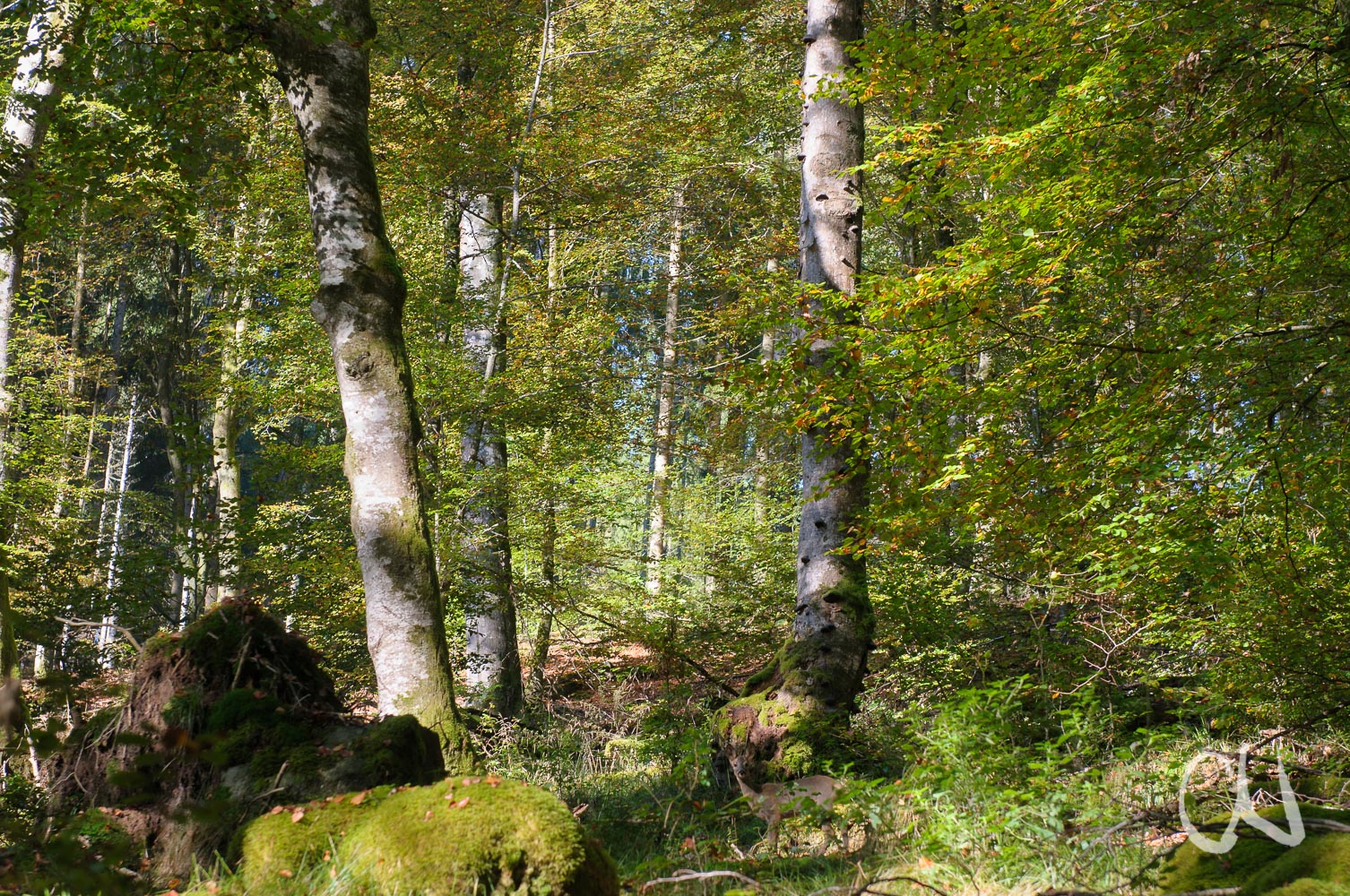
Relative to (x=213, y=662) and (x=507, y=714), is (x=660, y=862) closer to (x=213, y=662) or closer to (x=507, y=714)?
(x=213, y=662)

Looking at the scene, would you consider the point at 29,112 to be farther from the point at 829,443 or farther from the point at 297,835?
the point at 297,835

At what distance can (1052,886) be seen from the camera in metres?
2.97

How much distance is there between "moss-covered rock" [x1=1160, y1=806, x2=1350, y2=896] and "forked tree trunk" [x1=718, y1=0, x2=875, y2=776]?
303cm

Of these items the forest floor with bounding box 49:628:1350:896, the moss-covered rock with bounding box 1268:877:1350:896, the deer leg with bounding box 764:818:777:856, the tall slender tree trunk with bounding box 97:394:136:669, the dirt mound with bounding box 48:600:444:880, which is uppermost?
the tall slender tree trunk with bounding box 97:394:136:669

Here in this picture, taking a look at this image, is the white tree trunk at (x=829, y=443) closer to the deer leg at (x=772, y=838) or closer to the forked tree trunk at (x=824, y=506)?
the forked tree trunk at (x=824, y=506)

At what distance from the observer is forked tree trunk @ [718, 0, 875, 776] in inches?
237

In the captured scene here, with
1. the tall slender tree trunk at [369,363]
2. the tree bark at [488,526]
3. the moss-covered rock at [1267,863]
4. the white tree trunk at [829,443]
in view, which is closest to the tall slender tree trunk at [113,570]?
the tall slender tree trunk at [369,363]

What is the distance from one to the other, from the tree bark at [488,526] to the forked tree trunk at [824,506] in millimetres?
3165

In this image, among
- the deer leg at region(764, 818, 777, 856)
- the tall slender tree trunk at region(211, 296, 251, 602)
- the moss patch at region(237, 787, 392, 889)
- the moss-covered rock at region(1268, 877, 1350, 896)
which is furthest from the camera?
the tall slender tree trunk at region(211, 296, 251, 602)

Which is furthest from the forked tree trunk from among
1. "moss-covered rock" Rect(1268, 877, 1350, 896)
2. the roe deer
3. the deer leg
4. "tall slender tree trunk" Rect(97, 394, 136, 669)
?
"tall slender tree trunk" Rect(97, 394, 136, 669)

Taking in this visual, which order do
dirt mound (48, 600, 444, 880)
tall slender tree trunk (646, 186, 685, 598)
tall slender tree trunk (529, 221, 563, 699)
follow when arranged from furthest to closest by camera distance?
tall slender tree trunk (646, 186, 685, 598) → tall slender tree trunk (529, 221, 563, 699) → dirt mound (48, 600, 444, 880)

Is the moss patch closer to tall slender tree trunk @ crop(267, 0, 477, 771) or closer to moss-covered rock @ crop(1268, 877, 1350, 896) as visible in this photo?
tall slender tree trunk @ crop(267, 0, 477, 771)

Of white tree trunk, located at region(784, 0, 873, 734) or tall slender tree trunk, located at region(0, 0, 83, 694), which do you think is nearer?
tall slender tree trunk, located at region(0, 0, 83, 694)

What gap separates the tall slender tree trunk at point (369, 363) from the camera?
475cm
